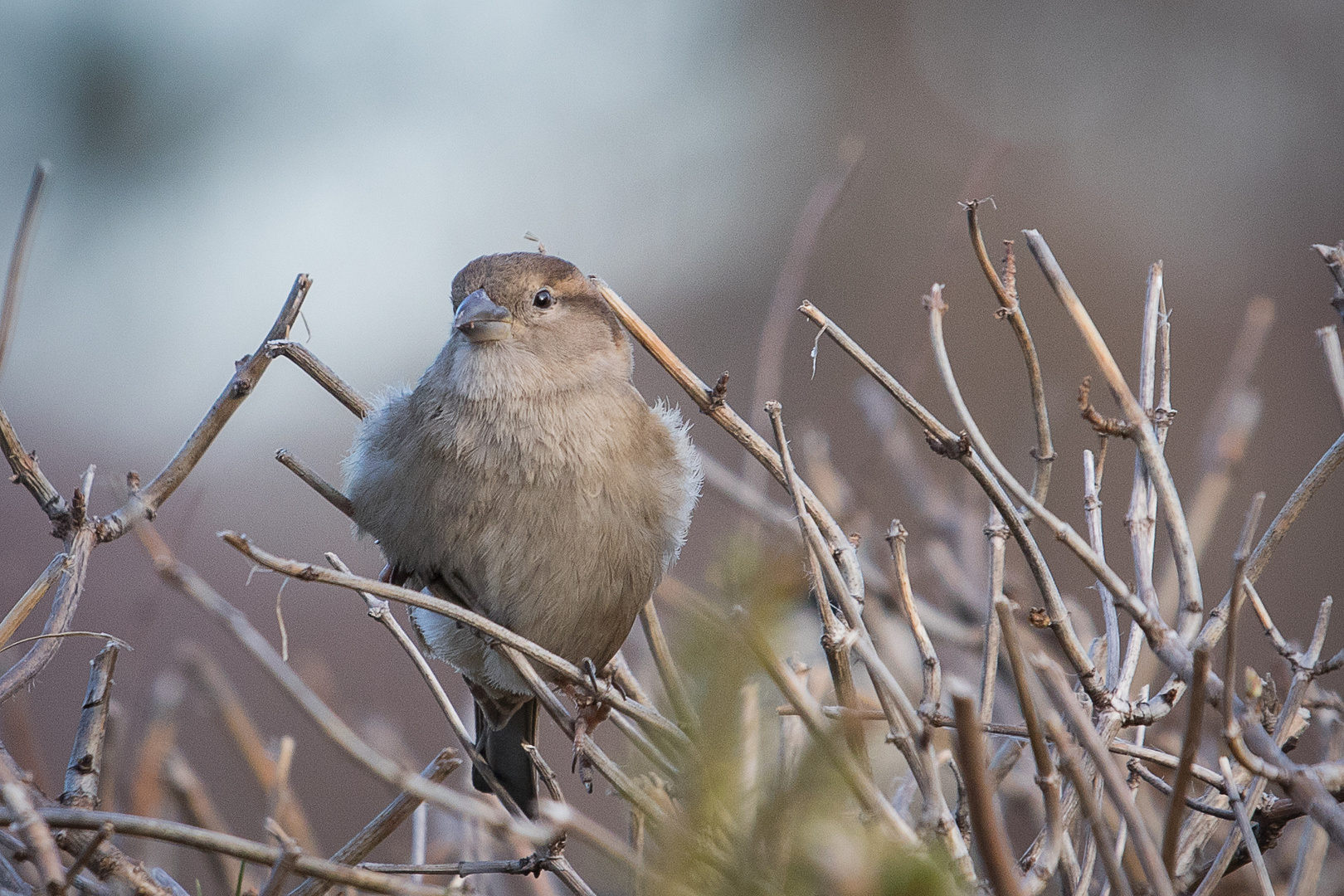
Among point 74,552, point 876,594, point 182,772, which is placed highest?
point 74,552

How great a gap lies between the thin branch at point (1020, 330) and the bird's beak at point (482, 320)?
1.00 meters

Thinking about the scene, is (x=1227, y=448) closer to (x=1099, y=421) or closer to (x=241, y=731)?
(x=1099, y=421)

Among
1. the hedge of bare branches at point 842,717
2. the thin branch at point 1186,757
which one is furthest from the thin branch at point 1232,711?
the thin branch at point 1186,757

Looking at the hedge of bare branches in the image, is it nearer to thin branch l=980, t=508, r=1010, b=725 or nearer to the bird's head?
thin branch l=980, t=508, r=1010, b=725

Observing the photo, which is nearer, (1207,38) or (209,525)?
(209,525)

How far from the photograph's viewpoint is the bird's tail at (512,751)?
200 centimetres

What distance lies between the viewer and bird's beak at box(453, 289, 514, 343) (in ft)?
6.83

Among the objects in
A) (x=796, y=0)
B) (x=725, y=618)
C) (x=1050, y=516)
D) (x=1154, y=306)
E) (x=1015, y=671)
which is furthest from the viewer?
(x=796, y=0)

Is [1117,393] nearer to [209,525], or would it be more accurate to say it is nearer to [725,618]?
[725,618]

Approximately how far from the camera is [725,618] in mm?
512

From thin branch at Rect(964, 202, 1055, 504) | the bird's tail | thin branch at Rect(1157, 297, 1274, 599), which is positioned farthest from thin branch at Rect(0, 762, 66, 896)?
thin branch at Rect(1157, 297, 1274, 599)

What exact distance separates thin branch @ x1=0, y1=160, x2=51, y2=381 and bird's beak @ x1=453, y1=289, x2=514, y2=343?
0.92 meters

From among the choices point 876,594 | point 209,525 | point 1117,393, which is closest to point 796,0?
point 209,525

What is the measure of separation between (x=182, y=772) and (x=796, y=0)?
28.1ft
